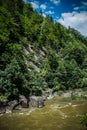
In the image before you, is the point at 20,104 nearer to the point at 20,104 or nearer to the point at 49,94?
the point at 20,104

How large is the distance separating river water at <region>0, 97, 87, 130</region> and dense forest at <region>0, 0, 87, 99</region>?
6148 millimetres

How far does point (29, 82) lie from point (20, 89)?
5.48m

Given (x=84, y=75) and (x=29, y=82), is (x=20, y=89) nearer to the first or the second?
(x=29, y=82)

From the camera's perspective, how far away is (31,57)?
70125 millimetres

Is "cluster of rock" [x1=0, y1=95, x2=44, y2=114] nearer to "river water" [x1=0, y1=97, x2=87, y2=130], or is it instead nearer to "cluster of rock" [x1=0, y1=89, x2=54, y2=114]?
"cluster of rock" [x1=0, y1=89, x2=54, y2=114]

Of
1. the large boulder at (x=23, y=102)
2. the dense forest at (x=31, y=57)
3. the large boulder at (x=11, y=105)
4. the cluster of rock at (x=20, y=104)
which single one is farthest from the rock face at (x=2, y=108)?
the large boulder at (x=23, y=102)

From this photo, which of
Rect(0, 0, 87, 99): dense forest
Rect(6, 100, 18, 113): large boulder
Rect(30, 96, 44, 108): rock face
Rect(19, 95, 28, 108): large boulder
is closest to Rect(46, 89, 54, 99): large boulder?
Rect(0, 0, 87, 99): dense forest

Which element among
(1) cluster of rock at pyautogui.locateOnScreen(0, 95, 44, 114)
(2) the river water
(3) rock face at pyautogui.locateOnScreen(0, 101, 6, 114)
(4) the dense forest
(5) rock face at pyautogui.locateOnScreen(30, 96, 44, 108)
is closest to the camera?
(2) the river water

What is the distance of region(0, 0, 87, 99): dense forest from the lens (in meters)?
49.3

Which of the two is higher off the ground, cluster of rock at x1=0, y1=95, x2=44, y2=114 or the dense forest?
the dense forest

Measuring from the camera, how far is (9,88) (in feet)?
150

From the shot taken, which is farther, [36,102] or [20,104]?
[36,102]

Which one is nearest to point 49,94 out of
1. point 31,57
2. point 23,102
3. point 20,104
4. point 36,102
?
point 36,102

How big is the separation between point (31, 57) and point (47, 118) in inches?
1307
